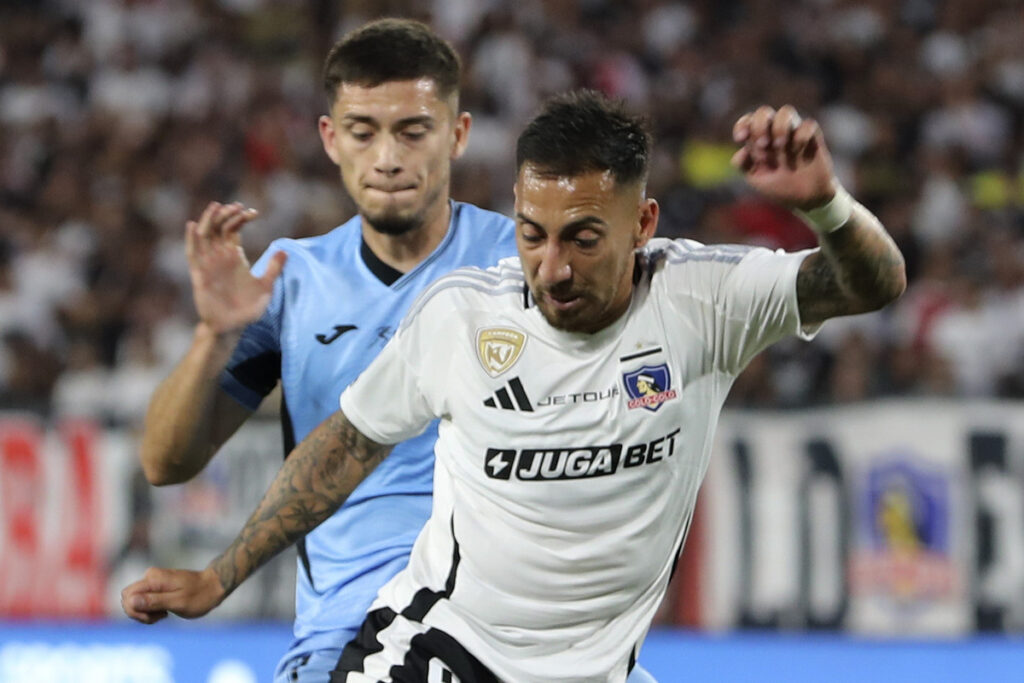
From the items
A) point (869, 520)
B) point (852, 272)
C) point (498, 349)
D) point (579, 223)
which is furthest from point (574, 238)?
point (869, 520)

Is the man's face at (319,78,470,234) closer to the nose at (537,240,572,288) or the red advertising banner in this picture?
the nose at (537,240,572,288)

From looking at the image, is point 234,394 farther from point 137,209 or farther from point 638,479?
point 137,209

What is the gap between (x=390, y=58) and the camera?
12.6 ft

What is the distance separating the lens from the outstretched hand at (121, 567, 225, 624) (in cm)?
334

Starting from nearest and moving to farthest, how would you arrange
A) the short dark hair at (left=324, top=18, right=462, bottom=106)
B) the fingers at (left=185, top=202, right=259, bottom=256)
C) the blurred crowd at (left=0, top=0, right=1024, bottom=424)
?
1. the fingers at (left=185, top=202, right=259, bottom=256)
2. the short dark hair at (left=324, top=18, right=462, bottom=106)
3. the blurred crowd at (left=0, top=0, right=1024, bottom=424)


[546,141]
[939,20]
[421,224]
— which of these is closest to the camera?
[546,141]

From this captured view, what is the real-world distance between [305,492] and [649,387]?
867mm

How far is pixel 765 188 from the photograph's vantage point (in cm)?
282

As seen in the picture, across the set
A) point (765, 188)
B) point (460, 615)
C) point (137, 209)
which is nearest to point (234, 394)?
point (460, 615)

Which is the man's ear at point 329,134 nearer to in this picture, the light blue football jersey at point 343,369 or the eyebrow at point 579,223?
the light blue football jersey at point 343,369

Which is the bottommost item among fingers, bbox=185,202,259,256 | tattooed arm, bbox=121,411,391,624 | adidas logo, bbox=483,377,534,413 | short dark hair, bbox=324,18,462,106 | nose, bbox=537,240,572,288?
tattooed arm, bbox=121,411,391,624

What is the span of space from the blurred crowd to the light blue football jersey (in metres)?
5.10

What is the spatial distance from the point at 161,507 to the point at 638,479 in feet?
18.4

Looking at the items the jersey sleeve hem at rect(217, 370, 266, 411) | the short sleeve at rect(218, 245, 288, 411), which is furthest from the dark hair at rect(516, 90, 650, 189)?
the jersey sleeve hem at rect(217, 370, 266, 411)
